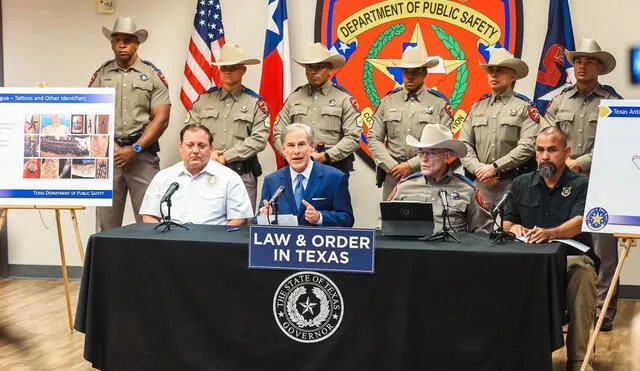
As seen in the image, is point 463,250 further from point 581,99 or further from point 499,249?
point 581,99

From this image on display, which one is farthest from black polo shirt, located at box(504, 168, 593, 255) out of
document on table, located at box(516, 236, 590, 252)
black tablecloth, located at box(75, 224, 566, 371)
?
black tablecloth, located at box(75, 224, 566, 371)

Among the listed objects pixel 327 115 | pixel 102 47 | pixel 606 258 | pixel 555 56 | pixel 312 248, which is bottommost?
pixel 606 258

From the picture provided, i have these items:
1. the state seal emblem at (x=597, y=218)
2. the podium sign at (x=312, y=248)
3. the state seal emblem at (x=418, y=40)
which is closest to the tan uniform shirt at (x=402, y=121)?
the state seal emblem at (x=418, y=40)

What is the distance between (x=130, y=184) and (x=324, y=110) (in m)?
1.48

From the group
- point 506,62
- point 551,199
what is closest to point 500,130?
point 506,62

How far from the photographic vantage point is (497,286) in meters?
3.59

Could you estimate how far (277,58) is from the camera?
6.55 metres

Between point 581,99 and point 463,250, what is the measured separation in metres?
2.39

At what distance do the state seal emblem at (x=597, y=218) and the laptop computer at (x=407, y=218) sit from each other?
75 centimetres

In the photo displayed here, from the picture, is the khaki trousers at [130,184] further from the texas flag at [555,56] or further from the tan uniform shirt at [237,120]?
the texas flag at [555,56]

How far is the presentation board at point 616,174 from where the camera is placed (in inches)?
156

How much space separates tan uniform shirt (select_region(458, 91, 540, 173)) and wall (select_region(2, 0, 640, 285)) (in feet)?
2.41

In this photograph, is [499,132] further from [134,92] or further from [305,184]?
[134,92]

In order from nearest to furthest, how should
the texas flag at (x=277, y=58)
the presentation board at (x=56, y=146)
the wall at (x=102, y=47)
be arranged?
the presentation board at (x=56, y=146), the texas flag at (x=277, y=58), the wall at (x=102, y=47)
